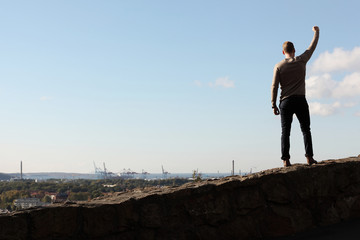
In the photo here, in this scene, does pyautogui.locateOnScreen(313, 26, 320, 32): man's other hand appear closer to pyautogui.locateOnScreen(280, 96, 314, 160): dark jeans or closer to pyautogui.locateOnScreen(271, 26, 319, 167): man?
pyautogui.locateOnScreen(271, 26, 319, 167): man

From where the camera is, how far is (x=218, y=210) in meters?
4.93

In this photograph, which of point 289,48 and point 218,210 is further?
point 289,48

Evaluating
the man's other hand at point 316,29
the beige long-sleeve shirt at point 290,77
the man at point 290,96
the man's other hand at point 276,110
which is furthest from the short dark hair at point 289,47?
the man's other hand at point 276,110

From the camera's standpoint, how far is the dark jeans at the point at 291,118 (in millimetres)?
6023

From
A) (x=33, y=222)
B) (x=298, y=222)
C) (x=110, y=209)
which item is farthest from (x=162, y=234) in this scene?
(x=298, y=222)

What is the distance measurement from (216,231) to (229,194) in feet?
1.38

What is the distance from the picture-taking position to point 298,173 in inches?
214

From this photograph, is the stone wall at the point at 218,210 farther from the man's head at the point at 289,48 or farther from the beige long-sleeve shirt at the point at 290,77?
the man's head at the point at 289,48

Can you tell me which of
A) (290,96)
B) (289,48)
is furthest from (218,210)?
(289,48)

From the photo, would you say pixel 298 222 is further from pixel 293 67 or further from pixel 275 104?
pixel 293 67

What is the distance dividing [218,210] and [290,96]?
193 centimetres

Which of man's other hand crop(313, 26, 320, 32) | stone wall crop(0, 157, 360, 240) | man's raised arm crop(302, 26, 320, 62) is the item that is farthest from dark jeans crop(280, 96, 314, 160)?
man's other hand crop(313, 26, 320, 32)

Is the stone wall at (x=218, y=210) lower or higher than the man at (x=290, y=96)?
lower

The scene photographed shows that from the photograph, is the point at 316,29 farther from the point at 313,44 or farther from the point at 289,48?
the point at 289,48
